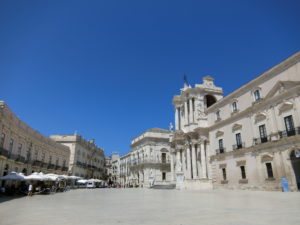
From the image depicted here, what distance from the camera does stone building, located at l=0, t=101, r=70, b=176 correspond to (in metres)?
21.8

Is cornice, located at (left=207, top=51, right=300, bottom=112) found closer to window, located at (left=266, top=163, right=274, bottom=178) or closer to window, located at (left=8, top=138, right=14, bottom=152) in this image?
window, located at (left=266, top=163, right=274, bottom=178)

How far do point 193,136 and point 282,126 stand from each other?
14.5m

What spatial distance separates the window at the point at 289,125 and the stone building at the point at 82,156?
37.3m

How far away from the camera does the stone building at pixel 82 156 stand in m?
46.3

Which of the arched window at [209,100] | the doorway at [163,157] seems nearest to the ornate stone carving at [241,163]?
the arched window at [209,100]

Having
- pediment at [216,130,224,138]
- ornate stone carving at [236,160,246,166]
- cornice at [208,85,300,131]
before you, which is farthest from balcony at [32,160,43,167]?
ornate stone carving at [236,160,246,166]

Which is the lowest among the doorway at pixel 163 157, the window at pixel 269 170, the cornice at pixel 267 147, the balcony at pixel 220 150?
the window at pixel 269 170

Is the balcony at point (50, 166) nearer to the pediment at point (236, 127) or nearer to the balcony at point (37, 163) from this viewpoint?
the balcony at point (37, 163)

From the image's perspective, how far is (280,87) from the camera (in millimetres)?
19969

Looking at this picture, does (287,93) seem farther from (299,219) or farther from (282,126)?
(299,219)

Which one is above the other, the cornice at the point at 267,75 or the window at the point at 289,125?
the cornice at the point at 267,75

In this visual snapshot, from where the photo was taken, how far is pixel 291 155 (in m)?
18.9

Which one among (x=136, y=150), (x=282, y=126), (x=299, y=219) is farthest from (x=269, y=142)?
(x=136, y=150)

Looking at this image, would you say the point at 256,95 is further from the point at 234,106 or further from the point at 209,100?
the point at 209,100
